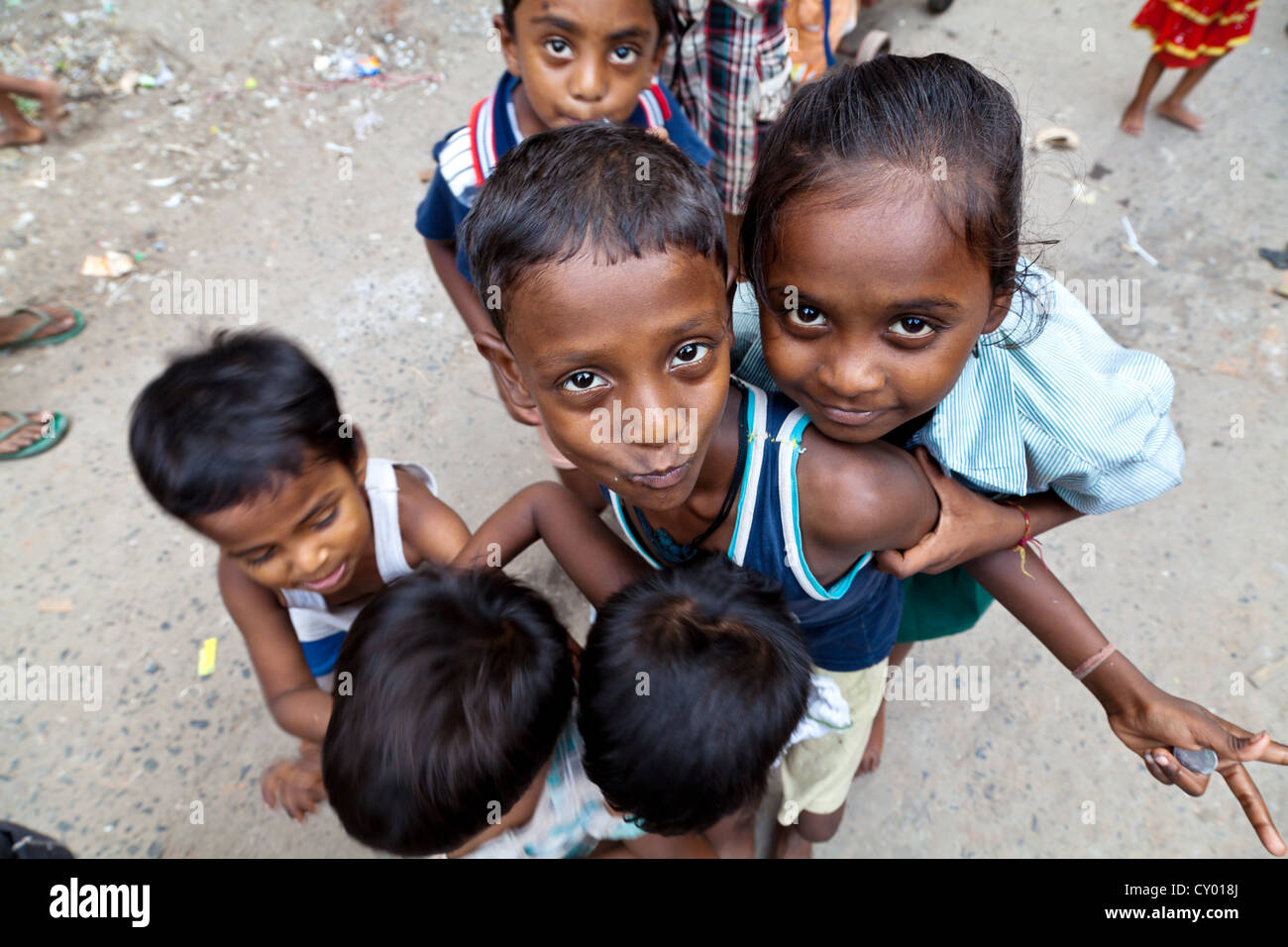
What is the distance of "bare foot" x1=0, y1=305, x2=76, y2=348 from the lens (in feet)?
9.02

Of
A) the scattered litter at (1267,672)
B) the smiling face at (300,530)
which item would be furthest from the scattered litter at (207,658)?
the scattered litter at (1267,672)

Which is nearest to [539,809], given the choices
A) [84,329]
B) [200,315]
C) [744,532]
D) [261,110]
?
[744,532]

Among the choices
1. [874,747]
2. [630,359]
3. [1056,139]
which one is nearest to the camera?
[630,359]

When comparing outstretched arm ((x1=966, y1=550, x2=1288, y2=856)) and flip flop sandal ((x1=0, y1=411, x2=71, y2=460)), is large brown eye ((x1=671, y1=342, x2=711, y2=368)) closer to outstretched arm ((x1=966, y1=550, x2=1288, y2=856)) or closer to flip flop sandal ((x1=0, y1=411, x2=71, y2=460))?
outstretched arm ((x1=966, y1=550, x2=1288, y2=856))

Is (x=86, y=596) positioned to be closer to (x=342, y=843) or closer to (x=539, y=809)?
(x=342, y=843)

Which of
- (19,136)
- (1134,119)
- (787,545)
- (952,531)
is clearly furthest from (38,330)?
(1134,119)

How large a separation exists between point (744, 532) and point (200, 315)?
2.74 metres

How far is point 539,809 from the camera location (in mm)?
1396

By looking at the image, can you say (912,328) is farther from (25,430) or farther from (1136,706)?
(25,430)

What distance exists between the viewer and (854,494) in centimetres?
109

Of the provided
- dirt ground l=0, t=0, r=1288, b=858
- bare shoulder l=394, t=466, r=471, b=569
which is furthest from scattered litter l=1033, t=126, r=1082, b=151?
bare shoulder l=394, t=466, r=471, b=569

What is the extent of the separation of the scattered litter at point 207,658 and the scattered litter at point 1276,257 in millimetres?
4107

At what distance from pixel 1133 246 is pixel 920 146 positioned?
277 centimetres
